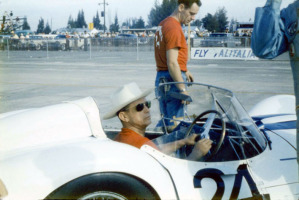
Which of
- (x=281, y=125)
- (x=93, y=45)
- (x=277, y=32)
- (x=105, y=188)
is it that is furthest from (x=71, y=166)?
(x=93, y=45)

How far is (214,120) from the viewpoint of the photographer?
2.91 meters

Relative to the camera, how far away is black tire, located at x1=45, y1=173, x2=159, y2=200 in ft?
7.11

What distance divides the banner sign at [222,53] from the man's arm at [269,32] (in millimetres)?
15653

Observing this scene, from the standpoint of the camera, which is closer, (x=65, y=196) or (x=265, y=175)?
(x=65, y=196)

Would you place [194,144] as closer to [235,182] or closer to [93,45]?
[235,182]

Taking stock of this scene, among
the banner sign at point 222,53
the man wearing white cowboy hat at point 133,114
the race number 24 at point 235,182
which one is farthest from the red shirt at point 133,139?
the banner sign at point 222,53

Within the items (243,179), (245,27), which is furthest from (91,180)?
(245,27)

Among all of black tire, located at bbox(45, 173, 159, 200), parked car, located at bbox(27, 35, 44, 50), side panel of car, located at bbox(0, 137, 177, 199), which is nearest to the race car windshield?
side panel of car, located at bbox(0, 137, 177, 199)

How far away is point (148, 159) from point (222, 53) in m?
16.0

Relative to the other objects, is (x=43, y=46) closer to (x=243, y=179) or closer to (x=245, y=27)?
(x=245, y=27)

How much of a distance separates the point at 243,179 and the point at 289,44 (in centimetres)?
95

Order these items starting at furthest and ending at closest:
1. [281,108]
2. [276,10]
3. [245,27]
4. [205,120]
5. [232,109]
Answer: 1. [245,27]
2. [281,108]
3. [205,120]
4. [232,109]
5. [276,10]

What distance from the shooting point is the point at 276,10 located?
196cm

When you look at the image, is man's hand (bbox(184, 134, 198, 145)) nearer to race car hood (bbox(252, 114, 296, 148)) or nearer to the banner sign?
race car hood (bbox(252, 114, 296, 148))
